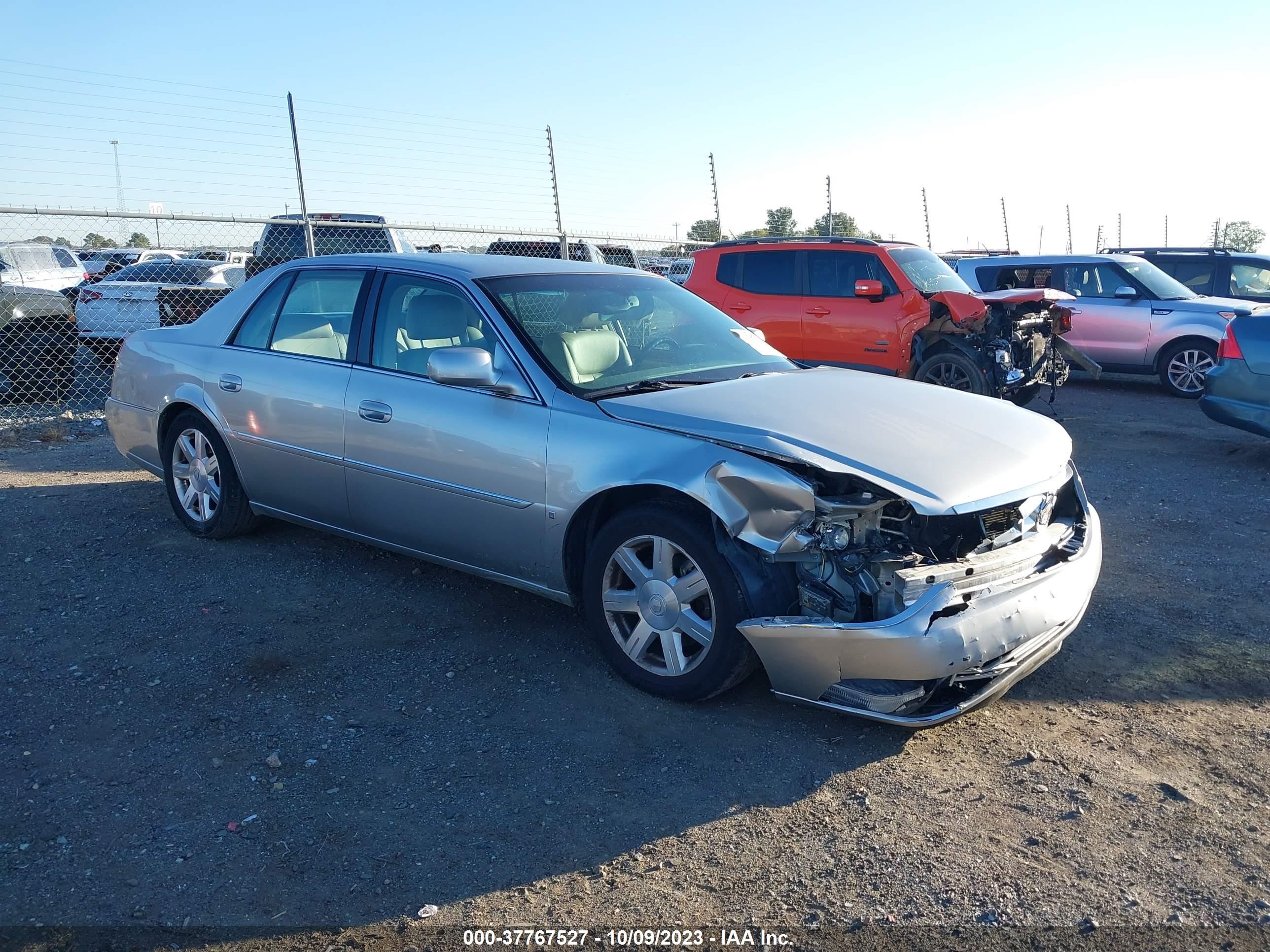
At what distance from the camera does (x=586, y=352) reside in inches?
173

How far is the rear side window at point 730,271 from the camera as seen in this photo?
35.2ft

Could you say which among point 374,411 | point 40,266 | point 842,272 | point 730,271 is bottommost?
point 374,411

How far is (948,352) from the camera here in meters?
9.82

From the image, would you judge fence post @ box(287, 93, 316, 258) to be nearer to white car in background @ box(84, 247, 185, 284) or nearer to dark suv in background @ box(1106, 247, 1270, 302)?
white car in background @ box(84, 247, 185, 284)

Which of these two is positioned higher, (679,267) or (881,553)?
(679,267)

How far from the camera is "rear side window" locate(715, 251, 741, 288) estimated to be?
1073cm

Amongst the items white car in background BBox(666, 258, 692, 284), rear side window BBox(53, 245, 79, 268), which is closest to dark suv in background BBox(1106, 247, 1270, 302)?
white car in background BBox(666, 258, 692, 284)

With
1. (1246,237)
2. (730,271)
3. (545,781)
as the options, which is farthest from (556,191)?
(1246,237)

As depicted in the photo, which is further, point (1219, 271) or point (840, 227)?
point (840, 227)

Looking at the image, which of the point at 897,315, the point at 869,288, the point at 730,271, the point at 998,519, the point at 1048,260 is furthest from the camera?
the point at 1048,260

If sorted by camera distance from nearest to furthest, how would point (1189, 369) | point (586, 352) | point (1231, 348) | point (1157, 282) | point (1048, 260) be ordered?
point (586, 352) < point (1231, 348) < point (1189, 369) < point (1157, 282) < point (1048, 260)

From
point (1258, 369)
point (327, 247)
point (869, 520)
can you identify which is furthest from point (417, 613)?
point (327, 247)

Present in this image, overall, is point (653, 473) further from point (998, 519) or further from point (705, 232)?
point (705, 232)

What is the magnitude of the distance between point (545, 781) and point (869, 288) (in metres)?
7.28
